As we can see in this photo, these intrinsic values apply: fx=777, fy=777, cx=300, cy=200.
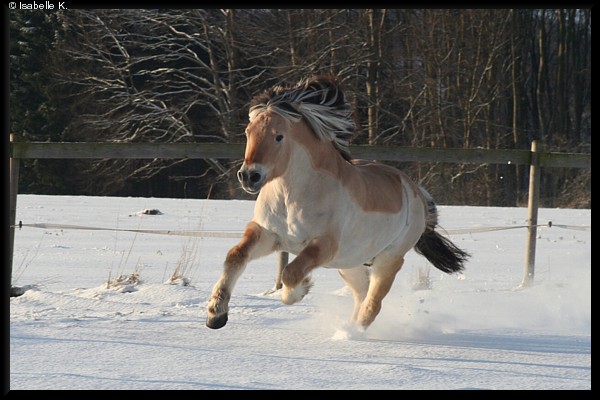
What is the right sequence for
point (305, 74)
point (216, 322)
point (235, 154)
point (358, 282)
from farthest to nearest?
point (305, 74)
point (235, 154)
point (358, 282)
point (216, 322)

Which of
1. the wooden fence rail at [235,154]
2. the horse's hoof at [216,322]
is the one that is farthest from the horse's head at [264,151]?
the wooden fence rail at [235,154]

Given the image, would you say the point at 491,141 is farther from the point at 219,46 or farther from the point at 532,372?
the point at 532,372

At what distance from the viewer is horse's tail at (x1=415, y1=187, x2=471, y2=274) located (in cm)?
546

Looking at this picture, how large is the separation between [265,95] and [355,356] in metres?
1.45

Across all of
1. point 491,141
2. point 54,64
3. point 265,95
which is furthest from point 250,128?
point 54,64

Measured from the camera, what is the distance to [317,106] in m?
4.29

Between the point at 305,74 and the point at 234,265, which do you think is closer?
the point at 234,265

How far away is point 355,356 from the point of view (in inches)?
157

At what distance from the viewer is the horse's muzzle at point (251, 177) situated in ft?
12.1

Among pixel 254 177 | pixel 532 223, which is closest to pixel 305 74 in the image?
pixel 532 223

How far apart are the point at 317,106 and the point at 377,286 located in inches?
46.0

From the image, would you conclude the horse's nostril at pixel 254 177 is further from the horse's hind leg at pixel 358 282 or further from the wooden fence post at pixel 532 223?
the wooden fence post at pixel 532 223

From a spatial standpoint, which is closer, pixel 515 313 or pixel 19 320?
pixel 19 320

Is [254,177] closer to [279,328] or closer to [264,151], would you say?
[264,151]
